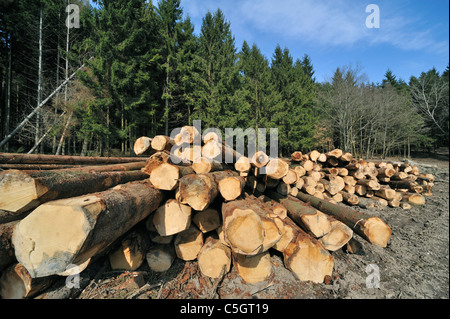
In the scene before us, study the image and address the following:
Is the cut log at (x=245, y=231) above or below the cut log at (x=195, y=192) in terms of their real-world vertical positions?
below

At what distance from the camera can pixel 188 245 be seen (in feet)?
7.11

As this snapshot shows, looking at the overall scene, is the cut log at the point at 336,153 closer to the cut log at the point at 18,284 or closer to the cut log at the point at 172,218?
the cut log at the point at 172,218

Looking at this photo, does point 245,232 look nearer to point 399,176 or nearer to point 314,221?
point 314,221

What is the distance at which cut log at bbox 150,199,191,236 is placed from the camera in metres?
1.93

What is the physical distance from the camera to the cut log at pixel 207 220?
223 centimetres

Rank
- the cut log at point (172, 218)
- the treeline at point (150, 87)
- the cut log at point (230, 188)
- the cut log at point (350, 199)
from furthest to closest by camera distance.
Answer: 1. the treeline at point (150, 87)
2. the cut log at point (350, 199)
3. the cut log at point (230, 188)
4. the cut log at point (172, 218)

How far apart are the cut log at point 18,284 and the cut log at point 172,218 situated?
3.34ft

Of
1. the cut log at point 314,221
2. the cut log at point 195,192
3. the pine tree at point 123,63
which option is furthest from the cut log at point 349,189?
the pine tree at point 123,63

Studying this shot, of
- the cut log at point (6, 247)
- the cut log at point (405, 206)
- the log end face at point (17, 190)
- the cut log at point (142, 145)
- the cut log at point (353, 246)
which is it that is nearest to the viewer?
the log end face at point (17, 190)

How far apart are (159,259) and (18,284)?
116 centimetres

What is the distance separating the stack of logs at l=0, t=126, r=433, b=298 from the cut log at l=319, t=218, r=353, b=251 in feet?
0.04

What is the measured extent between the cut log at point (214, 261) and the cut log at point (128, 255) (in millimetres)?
719

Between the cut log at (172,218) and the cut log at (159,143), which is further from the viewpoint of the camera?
the cut log at (159,143)

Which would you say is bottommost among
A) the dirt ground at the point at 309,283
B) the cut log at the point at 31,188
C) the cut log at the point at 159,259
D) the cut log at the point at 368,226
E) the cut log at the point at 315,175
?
the dirt ground at the point at 309,283
